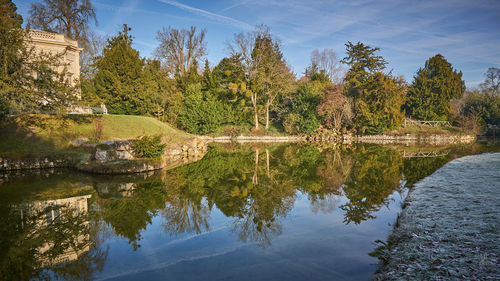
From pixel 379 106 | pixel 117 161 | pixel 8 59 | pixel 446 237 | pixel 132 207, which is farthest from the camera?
pixel 379 106

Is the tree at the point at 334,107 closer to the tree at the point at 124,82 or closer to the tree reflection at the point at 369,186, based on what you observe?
the tree reflection at the point at 369,186

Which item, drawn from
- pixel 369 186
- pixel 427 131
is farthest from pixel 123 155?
pixel 427 131

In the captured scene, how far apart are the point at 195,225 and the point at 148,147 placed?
26.8 ft

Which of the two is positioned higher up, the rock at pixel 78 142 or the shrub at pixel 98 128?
the shrub at pixel 98 128

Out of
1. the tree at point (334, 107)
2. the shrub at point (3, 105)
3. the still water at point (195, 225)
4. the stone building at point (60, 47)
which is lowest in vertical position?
the still water at point (195, 225)

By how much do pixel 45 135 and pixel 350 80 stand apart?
35.6 meters

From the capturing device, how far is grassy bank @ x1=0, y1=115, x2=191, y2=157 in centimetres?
1402

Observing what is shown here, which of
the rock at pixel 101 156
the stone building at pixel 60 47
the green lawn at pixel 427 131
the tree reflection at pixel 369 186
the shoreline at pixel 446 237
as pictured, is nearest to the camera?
the shoreline at pixel 446 237

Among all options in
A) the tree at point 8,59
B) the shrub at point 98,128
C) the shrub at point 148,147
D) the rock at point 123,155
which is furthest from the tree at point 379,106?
the tree at point 8,59

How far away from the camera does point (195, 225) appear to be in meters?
6.67

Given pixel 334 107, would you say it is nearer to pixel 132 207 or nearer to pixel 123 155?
pixel 123 155

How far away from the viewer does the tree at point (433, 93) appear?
3834 centimetres

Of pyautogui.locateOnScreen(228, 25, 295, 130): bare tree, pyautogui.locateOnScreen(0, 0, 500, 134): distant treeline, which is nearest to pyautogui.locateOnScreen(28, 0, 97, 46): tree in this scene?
pyautogui.locateOnScreen(0, 0, 500, 134): distant treeline

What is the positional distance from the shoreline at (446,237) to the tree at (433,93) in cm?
3484
